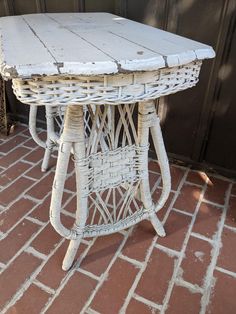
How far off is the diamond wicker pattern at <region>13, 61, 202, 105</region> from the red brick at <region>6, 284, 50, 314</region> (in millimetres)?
666

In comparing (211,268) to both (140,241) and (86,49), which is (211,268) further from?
(86,49)

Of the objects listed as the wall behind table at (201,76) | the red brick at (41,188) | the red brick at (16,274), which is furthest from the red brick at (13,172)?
the wall behind table at (201,76)

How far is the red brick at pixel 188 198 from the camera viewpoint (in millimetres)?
1312

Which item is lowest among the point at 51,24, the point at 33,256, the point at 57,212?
the point at 33,256

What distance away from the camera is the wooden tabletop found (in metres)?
0.59

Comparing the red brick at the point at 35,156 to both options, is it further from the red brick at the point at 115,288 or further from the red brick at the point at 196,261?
the red brick at the point at 196,261

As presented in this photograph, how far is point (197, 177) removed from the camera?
1.50 meters

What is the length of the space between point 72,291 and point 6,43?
806 millimetres

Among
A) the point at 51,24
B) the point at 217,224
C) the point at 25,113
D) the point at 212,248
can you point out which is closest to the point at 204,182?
the point at 217,224

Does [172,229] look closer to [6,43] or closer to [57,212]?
[57,212]

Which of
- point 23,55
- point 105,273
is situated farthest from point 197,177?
point 23,55

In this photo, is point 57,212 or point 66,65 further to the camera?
point 57,212

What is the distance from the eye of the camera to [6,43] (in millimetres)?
730

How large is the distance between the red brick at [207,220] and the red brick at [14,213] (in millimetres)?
765
